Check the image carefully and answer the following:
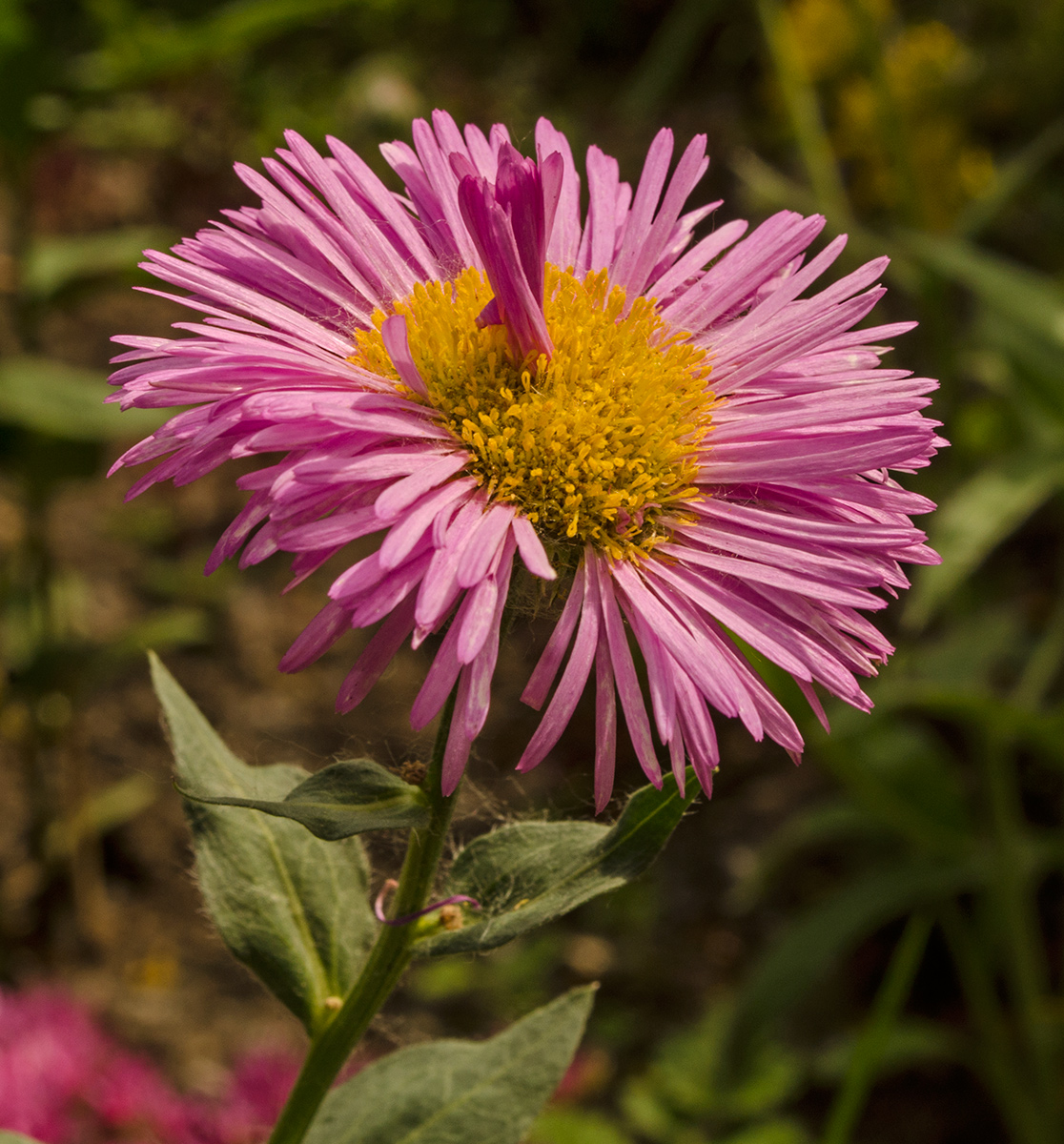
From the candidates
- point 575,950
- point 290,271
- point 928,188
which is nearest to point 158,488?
point 575,950

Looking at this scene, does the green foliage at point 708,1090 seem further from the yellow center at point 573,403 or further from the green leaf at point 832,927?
the yellow center at point 573,403

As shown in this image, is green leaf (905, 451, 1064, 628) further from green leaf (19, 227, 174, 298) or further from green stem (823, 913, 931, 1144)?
green leaf (19, 227, 174, 298)

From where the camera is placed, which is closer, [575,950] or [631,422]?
[631,422]

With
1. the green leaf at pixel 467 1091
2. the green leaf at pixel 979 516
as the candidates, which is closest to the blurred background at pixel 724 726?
the green leaf at pixel 979 516

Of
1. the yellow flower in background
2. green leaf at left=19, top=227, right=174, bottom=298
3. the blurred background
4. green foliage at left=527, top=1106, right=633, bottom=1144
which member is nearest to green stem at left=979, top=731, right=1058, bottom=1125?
the blurred background

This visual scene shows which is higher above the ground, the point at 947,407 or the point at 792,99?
the point at 792,99

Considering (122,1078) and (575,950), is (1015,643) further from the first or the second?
(122,1078)
